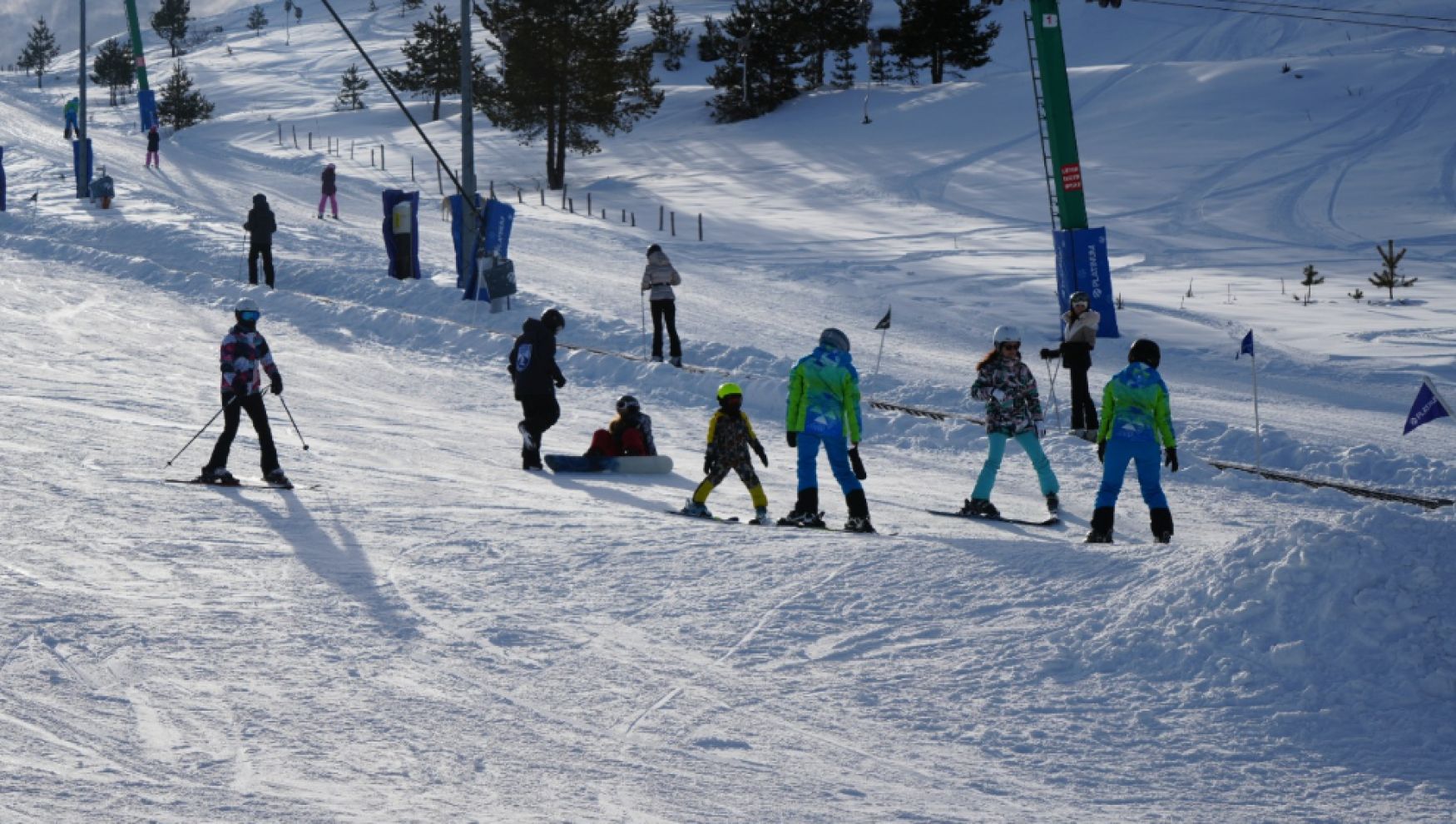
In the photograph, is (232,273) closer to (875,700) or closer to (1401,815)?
(875,700)

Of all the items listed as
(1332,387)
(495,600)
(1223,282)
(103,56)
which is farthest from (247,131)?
(495,600)

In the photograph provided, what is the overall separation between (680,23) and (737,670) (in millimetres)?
83167

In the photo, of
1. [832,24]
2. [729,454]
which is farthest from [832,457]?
[832,24]

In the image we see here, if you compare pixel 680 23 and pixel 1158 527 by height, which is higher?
pixel 680 23

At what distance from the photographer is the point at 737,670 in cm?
697

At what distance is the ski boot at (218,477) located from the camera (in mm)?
10781

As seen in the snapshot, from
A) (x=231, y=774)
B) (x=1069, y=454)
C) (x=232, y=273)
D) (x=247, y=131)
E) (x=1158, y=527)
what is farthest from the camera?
(x=247, y=131)

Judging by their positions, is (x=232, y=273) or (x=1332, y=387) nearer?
(x=1332, y=387)

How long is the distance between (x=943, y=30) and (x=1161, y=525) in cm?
4535

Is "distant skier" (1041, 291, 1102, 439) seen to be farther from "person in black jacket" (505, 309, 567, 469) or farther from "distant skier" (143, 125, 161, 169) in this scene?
"distant skier" (143, 125, 161, 169)

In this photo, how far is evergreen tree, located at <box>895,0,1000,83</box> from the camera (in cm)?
5194

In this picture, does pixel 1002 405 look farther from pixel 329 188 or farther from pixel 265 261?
pixel 329 188

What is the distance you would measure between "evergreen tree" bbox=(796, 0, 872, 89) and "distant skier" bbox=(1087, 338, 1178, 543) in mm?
42927

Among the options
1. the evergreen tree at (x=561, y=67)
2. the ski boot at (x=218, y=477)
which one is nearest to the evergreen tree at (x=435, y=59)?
the evergreen tree at (x=561, y=67)
